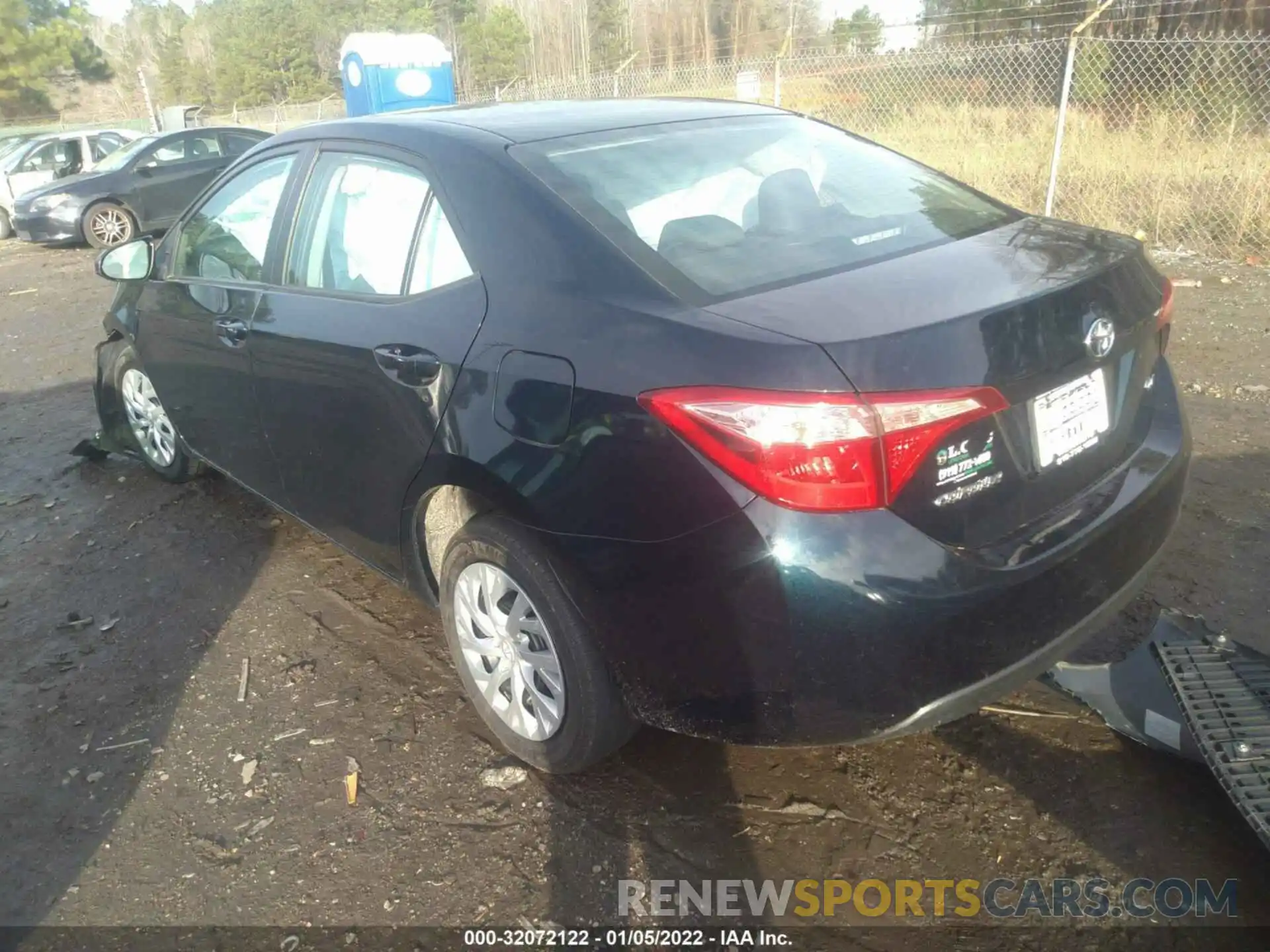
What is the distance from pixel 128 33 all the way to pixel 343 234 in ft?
261

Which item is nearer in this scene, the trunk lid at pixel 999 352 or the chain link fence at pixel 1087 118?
the trunk lid at pixel 999 352

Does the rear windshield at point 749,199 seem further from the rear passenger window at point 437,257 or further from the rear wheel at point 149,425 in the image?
the rear wheel at point 149,425

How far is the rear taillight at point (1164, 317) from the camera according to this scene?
248 cm

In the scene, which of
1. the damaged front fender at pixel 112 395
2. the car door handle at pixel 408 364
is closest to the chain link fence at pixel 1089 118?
the damaged front fender at pixel 112 395

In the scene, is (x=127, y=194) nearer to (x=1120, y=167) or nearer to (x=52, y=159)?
(x=52, y=159)

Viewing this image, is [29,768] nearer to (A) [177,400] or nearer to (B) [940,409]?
(A) [177,400]

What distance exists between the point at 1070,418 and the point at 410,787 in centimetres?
197

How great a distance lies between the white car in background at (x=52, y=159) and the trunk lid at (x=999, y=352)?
17475 mm

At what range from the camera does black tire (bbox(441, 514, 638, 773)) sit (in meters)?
2.33

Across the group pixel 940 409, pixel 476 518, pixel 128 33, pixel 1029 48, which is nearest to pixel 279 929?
pixel 476 518

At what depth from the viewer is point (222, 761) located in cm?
288

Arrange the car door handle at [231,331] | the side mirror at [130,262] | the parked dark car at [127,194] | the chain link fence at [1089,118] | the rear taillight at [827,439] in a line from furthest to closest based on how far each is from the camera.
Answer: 1. the parked dark car at [127,194]
2. the chain link fence at [1089,118]
3. the side mirror at [130,262]
4. the car door handle at [231,331]
5. the rear taillight at [827,439]
